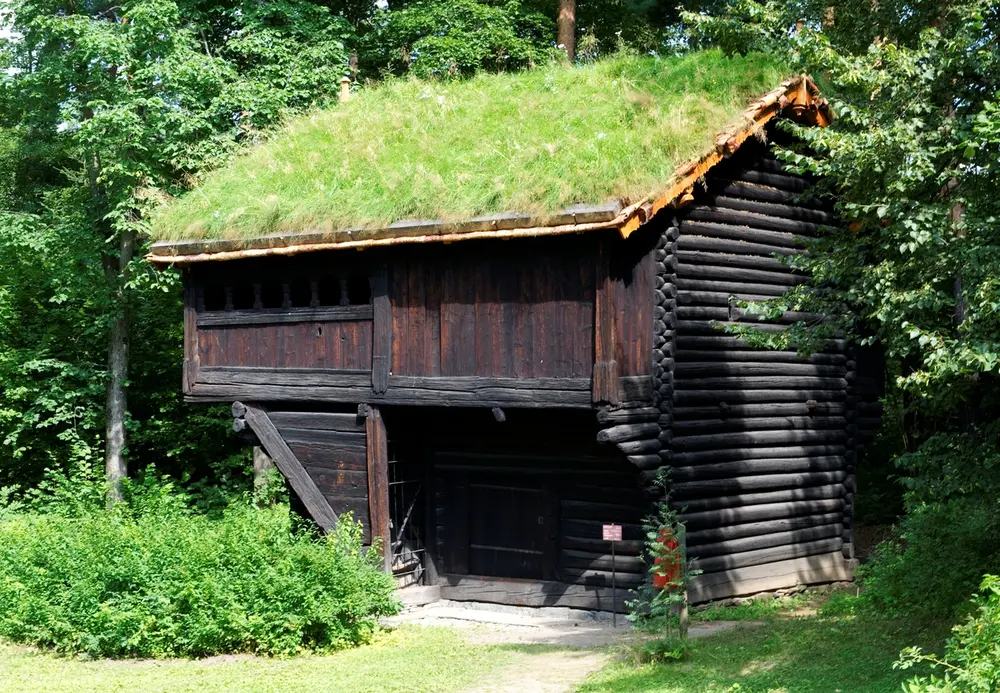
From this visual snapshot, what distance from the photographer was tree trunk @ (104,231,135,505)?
23688 mm

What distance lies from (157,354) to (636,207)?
15079 mm

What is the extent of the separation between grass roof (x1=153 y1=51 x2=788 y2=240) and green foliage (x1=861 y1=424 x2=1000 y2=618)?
4817 millimetres

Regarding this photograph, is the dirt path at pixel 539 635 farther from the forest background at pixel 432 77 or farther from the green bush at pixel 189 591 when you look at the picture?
the forest background at pixel 432 77

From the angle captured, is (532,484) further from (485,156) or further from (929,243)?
(929,243)

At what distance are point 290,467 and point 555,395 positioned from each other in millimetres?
4731

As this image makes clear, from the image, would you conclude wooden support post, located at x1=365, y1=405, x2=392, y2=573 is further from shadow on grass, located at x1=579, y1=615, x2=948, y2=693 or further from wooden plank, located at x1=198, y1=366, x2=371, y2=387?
shadow on grass, located at x1=579, y1=615, x2=948, y2=693

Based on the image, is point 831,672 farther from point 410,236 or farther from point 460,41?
point 460,41

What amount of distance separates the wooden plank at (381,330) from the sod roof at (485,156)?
80 centimetres

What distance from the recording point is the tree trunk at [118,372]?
23.7 metres

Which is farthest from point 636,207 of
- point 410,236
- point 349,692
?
point 349,692

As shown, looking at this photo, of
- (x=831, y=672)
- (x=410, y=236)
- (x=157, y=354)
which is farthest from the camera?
(x=157, y=354)

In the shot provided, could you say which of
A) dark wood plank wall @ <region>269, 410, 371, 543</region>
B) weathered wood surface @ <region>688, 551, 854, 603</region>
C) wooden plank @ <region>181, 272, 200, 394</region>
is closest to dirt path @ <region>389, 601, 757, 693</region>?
weathered wood surface @ <region>688, 551, 854, 603</region>

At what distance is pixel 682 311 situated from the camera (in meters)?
15.4

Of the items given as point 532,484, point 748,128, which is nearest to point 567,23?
point 748,128
